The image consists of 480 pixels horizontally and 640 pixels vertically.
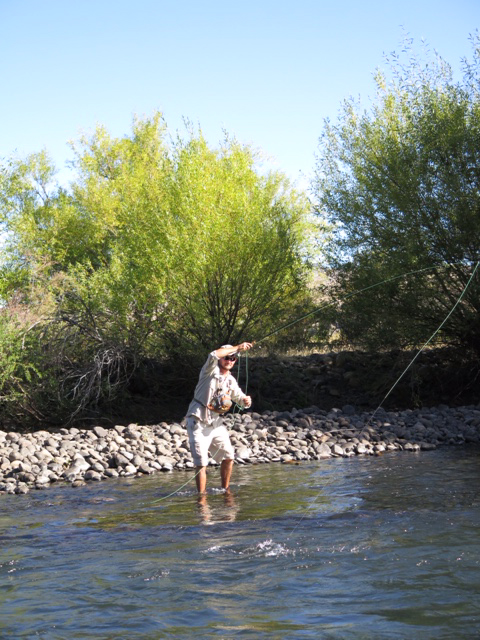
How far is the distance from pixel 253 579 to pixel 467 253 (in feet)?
35.7

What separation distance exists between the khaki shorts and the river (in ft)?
1.67

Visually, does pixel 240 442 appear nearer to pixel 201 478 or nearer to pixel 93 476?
pixel 93 476

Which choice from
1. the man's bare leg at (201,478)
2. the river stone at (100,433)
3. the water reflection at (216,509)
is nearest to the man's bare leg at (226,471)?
the water reflection at (216,509)

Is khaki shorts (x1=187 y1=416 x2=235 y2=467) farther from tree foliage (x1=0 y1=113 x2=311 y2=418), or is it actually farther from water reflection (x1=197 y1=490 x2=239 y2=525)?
tree foliage (x1=0 y1=113 x2=311 y2=418)

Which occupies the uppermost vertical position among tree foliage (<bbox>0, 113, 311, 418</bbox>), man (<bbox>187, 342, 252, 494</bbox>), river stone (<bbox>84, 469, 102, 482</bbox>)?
tree foliage (<bbox>0, 113, 311, 418</bbox>)

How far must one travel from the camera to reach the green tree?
14398 millimetres

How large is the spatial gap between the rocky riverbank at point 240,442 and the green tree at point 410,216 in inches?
80.5

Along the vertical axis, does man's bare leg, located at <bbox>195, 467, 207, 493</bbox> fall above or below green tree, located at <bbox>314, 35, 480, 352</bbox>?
below

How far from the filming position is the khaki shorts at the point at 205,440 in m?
8.28

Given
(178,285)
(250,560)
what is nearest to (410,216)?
(178,285)

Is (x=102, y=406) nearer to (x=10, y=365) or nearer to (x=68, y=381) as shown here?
(x=68, y=381)

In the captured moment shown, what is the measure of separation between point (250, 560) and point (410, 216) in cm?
1028

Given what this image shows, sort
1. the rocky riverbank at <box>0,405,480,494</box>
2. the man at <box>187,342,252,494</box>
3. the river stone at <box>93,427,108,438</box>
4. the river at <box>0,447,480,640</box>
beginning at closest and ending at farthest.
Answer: the river at <box>0,447,480,640</box>, the man at <box>187,342,252,494</box>, the rocky riverbank at <box>0,405,480,494</box>, the river stone at <box>93,427,108,438</box>

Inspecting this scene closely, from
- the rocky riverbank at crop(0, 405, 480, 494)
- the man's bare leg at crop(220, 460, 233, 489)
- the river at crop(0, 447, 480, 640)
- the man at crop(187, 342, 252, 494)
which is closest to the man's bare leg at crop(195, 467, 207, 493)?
the man at crop(187, 342, 252, 494)
